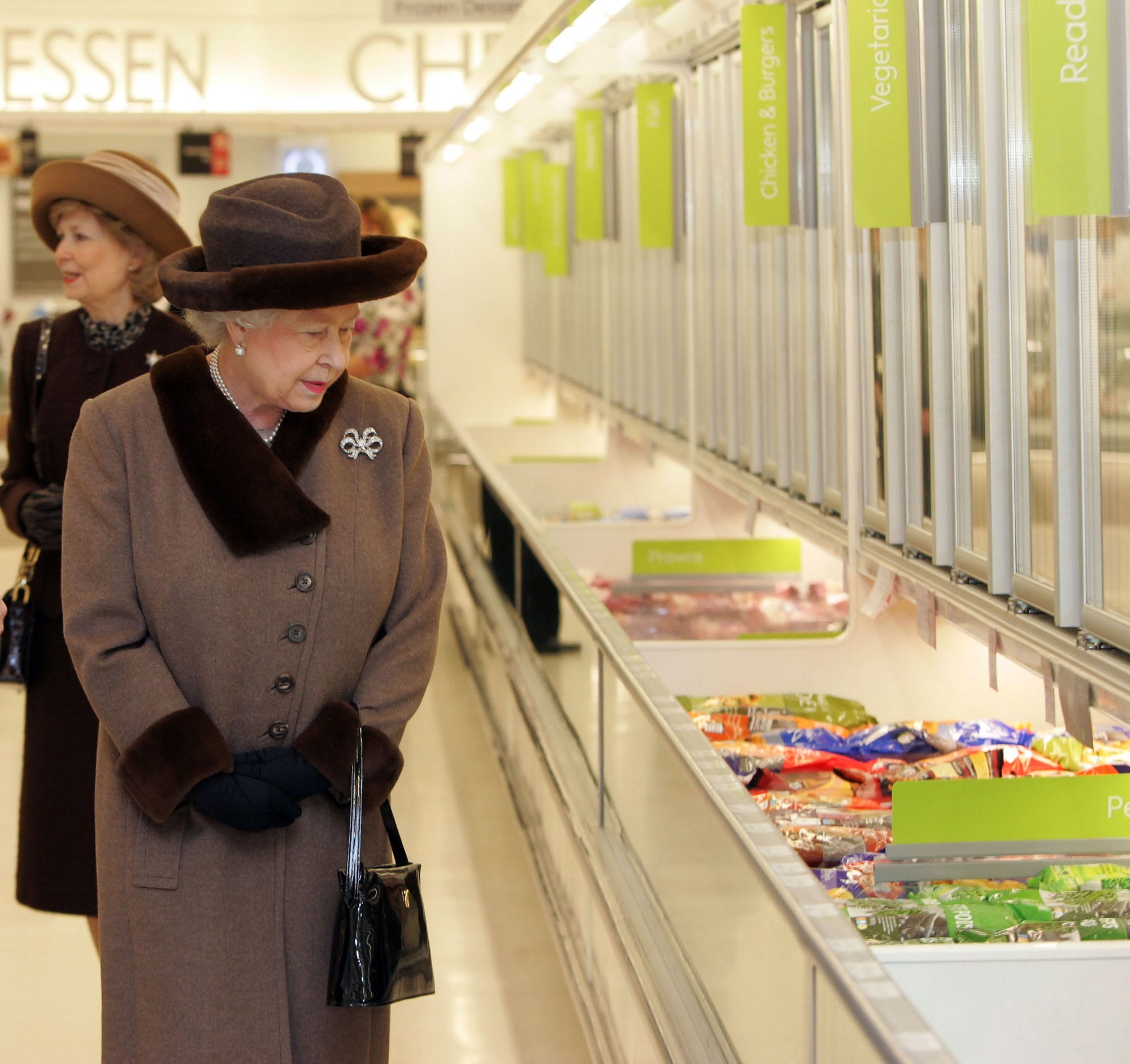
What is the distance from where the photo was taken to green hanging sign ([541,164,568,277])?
732cm

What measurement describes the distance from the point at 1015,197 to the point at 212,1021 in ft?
5.85

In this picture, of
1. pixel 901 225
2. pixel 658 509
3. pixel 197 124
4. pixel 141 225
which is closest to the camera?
pixel 901 225

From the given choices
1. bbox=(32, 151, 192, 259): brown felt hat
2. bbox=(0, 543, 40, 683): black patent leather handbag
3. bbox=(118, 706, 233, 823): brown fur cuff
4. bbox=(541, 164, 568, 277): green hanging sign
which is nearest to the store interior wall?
bbox=(541, 164, 568, 277): green hanging sign

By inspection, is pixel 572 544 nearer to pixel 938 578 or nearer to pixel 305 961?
pixel 938 578

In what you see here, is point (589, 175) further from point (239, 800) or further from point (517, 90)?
point (239, 800)

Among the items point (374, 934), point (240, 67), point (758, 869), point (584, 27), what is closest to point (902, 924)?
point (758, 869)

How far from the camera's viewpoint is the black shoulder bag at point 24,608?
3.14 meters

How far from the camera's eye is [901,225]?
278 centimetres

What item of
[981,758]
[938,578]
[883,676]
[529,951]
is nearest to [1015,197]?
[938,578]

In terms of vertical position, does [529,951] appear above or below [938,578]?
below

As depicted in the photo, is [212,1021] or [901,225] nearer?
[212,1021]

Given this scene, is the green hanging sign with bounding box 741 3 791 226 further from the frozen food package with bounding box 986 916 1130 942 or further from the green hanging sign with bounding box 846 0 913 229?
the frozen food package with bounding box 986 916 1130 942

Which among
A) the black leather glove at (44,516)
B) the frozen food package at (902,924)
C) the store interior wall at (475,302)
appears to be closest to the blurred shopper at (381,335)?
the store interior wall at (475,302)

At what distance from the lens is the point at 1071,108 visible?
6.22ft
